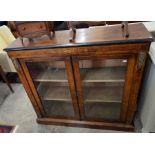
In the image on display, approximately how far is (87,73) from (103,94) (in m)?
0.31

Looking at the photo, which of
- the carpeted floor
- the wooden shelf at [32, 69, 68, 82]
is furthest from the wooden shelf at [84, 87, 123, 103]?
the carpeted floor

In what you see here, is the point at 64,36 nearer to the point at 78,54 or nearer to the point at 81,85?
the point at 78,54

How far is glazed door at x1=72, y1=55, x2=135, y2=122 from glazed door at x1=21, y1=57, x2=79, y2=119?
76 mm

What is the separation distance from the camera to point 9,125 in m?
1.84

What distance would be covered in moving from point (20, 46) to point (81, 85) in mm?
603

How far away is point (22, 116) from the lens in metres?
1.94

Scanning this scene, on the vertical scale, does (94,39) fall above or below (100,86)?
above

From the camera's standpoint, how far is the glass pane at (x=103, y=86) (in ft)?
4.22

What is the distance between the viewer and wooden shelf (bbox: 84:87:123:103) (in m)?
1.46

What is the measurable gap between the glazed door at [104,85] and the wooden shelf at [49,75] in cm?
19

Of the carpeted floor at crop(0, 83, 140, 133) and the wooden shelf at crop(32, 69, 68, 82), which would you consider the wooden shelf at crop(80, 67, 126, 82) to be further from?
the carpeted floor at crop(0, 83, 140, 133)

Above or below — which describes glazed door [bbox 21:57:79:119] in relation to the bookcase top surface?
below
